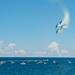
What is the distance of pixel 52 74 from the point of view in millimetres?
103000

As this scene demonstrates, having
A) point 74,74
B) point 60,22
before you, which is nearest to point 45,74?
point 74,74

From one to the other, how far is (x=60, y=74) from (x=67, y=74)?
8.42 ft

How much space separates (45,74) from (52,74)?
2.61 meters

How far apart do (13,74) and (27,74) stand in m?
5.30

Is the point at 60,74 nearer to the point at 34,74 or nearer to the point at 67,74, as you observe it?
the point at 67,74

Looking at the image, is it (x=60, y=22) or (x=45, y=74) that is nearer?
(x=60, y=22)

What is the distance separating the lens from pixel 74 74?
3999 inches

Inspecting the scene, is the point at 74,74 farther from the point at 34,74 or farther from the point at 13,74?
the point at 13,74

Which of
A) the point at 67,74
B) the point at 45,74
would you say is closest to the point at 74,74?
the point at 67,74

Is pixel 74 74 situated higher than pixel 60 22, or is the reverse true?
pixel 60 22

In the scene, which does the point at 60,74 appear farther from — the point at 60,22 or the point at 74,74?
the point at 60,22

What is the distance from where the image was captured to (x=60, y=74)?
101812 millimetres

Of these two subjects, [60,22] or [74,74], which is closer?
[60,22]

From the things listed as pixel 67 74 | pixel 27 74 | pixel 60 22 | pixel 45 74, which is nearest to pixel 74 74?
pixel 67 74
